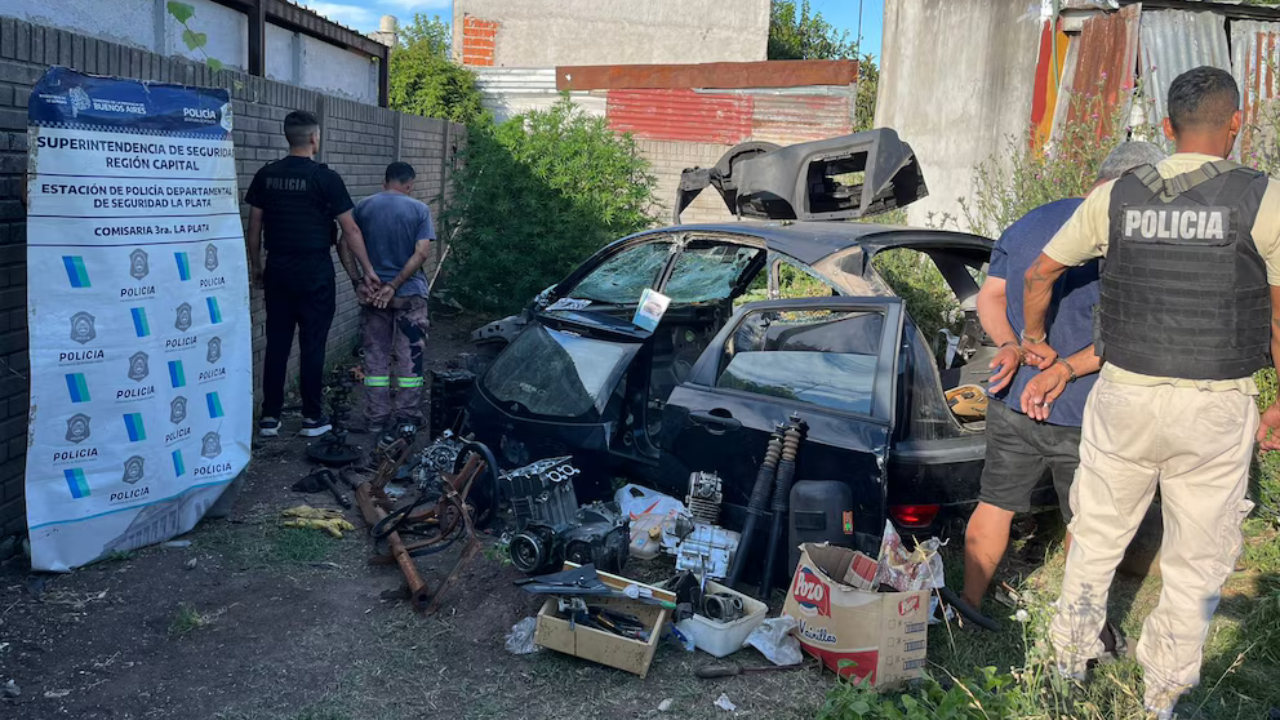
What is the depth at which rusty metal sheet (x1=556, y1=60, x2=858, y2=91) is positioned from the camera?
1448 cm

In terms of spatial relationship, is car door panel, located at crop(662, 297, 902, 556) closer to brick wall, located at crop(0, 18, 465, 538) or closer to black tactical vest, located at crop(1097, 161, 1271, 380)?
black tactical vest, located at crop(1097, 161, 1271, 380)

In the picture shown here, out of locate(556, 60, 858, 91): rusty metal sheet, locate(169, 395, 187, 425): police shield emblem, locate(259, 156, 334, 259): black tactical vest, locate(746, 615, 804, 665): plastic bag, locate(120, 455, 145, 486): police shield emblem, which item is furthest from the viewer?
locate(556, 60, 858, 91): rusty metal sheet

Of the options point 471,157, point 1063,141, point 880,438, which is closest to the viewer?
point 880,438

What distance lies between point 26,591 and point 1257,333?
4.49 metres

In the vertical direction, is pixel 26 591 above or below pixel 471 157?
below

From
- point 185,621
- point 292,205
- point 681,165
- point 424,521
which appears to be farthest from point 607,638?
point 681,165

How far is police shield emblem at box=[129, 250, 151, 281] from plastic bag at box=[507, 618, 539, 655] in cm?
231

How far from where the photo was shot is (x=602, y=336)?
5.02 metres

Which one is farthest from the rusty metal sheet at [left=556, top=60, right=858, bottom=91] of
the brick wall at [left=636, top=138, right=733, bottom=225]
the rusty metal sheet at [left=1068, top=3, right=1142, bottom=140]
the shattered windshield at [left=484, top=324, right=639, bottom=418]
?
the shattered windshield at [left=484, top=324, right=639, bottom=418]

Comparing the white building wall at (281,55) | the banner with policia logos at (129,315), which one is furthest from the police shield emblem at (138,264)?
the white building wall at (281,55)

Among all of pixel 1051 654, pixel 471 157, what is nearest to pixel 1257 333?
pixel 1051 654

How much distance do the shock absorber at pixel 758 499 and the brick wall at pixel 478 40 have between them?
19.3 metres

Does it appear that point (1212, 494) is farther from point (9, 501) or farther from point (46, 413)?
point (9, 501)

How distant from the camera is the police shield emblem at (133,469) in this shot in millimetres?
4219
